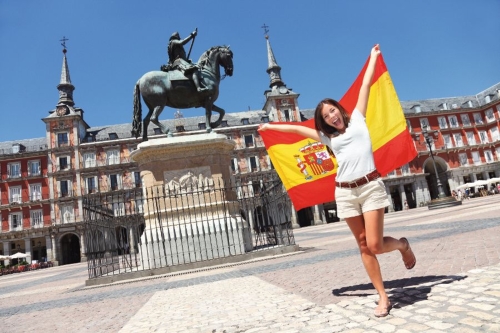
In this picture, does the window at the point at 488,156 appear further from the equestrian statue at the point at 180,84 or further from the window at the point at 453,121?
the equestrian statue at the point at 180,84

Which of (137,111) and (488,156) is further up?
(488,156)

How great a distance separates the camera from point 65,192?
43.8 meters

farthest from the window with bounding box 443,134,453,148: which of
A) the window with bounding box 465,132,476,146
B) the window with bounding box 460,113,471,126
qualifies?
the window with bounding box 460,113,471,126

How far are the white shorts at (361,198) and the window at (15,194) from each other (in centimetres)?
5032

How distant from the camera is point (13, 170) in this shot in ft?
148

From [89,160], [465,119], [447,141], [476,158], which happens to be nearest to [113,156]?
[89,160]

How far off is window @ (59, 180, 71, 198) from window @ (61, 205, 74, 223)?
1.52m

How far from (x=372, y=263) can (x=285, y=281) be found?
7.21 ft

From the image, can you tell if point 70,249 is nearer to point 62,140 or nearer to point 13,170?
point 13,170

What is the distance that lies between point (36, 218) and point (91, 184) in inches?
294

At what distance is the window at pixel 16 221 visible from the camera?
42781 millimetres

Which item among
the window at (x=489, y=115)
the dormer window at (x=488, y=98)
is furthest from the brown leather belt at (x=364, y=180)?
the dormer window at (x=488, y=98)

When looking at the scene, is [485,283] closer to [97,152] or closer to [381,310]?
[381,310]

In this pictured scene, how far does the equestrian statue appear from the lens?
9398mm
